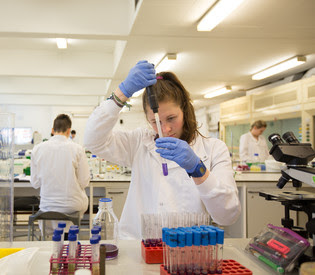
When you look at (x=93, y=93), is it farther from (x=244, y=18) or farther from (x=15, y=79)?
(x=244, y=18)

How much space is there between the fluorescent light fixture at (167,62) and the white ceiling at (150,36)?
85 millimetres

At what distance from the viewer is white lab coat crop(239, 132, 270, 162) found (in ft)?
19.9

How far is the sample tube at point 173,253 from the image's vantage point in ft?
3.15

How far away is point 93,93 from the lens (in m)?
8.34

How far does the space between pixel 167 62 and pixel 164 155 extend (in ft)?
12.9

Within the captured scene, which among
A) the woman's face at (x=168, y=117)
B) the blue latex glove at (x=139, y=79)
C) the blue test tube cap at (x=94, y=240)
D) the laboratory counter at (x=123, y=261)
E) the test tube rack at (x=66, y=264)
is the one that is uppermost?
the blue latex glove at (x=139, y=79)

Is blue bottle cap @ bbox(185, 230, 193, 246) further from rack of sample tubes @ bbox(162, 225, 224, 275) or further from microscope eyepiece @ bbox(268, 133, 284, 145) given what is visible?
microscope eyepiece @ bbox(268, 133, 284, 145)

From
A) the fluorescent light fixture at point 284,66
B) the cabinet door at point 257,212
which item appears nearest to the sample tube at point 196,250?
the cabinet door at point 257,212

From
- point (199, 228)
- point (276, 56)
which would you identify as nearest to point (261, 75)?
point (276, 56)

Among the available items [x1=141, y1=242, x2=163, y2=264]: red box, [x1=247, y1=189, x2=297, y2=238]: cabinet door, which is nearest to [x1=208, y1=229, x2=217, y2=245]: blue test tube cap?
[x1=141, y1=242, x2=163, y2=264]: red box

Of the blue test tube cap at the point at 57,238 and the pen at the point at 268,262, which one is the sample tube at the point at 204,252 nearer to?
the pen at the point at 268,262

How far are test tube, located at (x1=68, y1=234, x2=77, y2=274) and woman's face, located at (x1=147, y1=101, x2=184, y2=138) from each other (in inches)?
27.9

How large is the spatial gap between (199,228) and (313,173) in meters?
0.45

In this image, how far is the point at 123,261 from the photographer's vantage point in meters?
1.17
